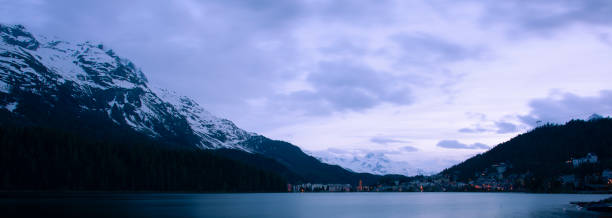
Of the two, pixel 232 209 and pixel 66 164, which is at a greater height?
pixel 66 164

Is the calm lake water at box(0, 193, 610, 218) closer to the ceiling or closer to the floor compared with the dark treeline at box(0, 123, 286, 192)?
closer to the floor

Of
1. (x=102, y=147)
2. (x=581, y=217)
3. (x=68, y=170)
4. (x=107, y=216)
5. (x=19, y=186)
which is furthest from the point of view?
(x=102, y=147)

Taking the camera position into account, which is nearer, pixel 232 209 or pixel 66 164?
pixel 232 209

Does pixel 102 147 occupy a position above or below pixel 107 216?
above

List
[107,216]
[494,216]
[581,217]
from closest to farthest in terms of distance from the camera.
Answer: [107,216] → [581,217] → [494,216]

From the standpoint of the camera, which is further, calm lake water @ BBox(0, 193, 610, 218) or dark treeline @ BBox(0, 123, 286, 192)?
dark treeline @ BBox(0, 123, 286, 192)

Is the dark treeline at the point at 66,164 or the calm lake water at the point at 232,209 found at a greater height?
the dark treeline at the point at 66,164

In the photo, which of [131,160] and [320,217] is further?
[131,160]

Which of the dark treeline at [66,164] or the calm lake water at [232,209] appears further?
the dark treeline at [66,164]

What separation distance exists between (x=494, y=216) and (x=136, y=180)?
490ft

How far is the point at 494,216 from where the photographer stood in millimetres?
81375

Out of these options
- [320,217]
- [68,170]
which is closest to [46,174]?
[68,170]

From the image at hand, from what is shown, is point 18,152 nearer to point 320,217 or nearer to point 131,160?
point 131,160

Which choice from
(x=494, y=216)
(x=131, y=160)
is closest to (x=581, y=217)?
(x=494, y=216)
